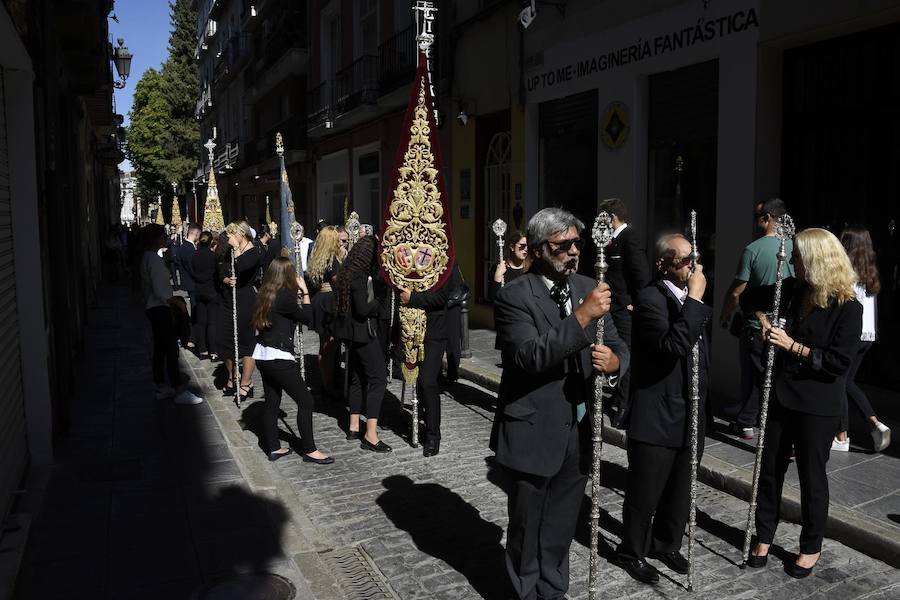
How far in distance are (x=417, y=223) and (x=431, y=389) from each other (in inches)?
58.2

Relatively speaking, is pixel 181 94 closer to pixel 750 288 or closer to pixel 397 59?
pixel 397 59

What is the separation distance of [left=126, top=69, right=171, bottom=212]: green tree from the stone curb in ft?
160

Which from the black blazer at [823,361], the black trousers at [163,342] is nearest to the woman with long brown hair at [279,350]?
the black trousers at [163,342]

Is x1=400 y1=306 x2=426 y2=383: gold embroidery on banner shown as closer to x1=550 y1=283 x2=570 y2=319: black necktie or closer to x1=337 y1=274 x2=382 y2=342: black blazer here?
x1=337 y1=274 x2=382 y2=342: black blazer

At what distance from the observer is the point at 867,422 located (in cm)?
637

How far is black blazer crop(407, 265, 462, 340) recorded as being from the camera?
6.77 meters

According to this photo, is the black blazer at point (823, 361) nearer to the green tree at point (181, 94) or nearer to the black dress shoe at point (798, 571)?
the black dress shoe at point (798, 571)

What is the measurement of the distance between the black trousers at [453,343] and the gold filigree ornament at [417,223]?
55.6 inches

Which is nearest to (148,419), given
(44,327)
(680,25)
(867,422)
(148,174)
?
(44,327)

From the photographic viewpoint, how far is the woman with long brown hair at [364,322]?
678 cm

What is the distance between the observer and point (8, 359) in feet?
18.9

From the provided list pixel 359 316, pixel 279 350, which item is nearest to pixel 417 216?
pixel 359 316

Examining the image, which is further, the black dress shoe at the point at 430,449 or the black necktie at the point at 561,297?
the black dress shoe at the point at 430,449

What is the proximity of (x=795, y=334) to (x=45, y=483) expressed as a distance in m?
5.29
